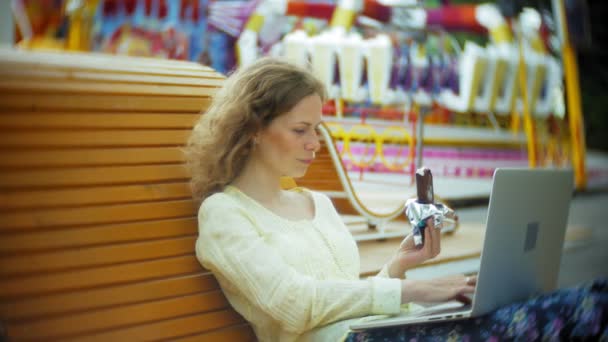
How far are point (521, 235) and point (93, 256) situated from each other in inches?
37.0

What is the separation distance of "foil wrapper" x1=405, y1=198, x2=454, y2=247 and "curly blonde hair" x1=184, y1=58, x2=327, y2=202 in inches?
13.4

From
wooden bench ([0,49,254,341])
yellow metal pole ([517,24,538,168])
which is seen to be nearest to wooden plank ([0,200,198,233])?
wooden bench ([0,49,254,341])

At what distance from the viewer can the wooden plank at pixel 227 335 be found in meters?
1.54

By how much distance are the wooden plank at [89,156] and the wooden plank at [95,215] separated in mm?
95

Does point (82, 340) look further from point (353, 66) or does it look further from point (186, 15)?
point (186, 15)

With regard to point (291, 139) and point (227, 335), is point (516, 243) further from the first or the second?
point (227, 335)

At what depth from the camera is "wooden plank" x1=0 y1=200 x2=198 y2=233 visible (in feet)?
4.38

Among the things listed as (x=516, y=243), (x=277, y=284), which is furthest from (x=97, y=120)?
(x=516, y=243)

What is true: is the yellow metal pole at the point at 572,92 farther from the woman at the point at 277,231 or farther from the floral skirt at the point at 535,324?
the floral skirt at the point at 535,324

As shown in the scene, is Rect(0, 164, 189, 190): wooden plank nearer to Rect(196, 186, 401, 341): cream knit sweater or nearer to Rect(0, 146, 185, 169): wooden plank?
Rect(0, 146, 185, 169): wooden plank

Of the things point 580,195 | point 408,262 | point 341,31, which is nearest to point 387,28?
point 341,31

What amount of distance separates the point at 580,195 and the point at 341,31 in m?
5.78

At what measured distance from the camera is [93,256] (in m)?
1.44

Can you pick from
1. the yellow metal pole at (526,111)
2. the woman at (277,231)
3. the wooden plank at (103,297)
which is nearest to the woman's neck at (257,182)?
the woman at (277,231)
